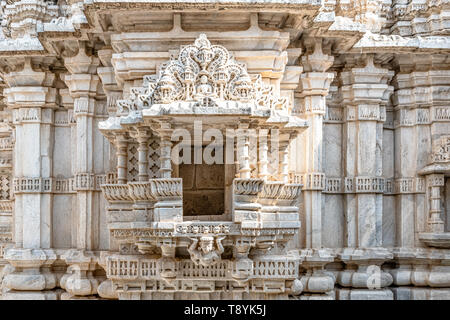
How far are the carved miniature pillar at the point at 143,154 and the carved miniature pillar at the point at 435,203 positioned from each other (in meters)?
4.91

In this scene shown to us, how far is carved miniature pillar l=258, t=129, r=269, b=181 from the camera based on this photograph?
8.17 meters

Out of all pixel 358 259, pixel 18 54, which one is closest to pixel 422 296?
pixel 358 259

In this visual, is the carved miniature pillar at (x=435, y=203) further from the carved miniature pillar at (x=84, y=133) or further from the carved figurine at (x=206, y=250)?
the carved miniature pillar at (x=84, y=133)

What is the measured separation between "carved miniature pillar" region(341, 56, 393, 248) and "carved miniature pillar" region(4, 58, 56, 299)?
4.97 metres

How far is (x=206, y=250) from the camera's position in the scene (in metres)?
7.68

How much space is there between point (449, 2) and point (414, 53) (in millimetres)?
1143

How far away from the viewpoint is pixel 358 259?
9992mm

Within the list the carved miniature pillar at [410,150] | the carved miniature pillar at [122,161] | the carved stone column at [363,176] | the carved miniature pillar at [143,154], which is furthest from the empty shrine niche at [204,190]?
the carved miniature pillar at [410,150]

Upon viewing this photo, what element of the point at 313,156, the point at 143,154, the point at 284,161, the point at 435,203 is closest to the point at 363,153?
the point at 313,156

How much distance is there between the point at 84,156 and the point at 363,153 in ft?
15.0

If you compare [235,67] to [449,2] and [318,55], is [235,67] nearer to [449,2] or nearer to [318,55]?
[318,55]

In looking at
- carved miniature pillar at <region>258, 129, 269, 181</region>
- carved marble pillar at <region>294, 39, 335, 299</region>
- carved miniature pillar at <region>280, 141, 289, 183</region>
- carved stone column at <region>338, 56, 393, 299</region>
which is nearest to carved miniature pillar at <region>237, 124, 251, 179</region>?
carved miniature pillar at <region>258, 129, 269, 181</region>

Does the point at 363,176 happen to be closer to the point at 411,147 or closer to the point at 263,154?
the point at 411,147

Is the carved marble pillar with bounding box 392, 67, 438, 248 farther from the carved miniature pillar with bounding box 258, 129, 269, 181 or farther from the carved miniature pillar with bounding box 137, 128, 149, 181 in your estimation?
the carved miniature pillar with bounding box 137, 128, 149, 181
